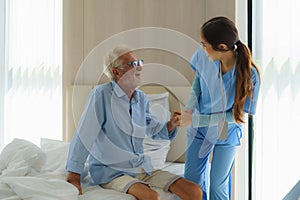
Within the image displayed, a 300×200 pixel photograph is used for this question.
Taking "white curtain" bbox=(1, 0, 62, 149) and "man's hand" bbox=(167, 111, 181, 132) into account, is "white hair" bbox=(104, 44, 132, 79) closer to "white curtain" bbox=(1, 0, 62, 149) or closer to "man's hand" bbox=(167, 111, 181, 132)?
"man's hand" bbox=(167, 111, 181, 132)

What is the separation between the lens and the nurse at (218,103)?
2295 millimetres

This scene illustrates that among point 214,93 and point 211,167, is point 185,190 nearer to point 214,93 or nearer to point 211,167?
point 211,167

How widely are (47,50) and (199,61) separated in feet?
5.78

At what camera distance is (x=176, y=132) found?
100 inches

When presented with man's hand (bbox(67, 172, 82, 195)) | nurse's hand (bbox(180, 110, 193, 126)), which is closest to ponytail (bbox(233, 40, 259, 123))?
nurse's hand (bbox(180, 110, 193, 126))

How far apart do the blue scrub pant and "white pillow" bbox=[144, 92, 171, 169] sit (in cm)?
19

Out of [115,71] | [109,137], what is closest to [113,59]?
[115,71]

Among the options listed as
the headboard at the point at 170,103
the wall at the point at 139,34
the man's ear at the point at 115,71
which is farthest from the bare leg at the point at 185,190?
the wall at the point at 139,34

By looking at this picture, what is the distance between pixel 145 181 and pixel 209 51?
766 millimetres

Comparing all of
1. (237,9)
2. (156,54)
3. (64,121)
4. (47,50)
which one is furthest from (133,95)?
(47,50)

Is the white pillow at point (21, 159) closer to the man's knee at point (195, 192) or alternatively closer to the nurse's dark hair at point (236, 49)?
the man's knee at point (195, 192)

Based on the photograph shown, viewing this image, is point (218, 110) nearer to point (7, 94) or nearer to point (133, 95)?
point (133, 95)

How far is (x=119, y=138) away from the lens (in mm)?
2303

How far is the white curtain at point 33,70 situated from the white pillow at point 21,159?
1293mm
